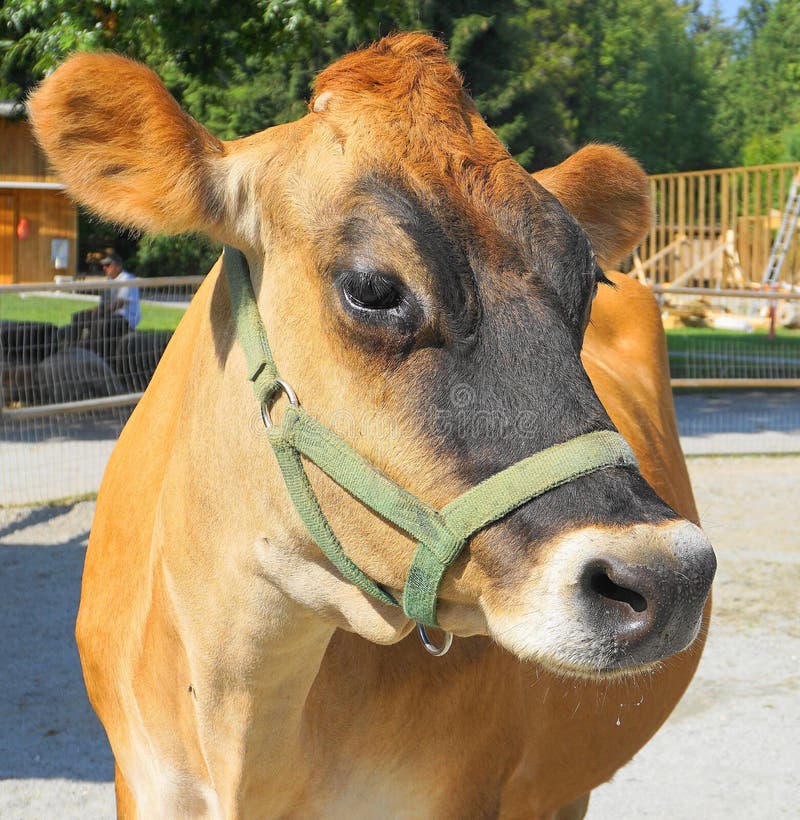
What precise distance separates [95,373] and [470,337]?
26.0 ft

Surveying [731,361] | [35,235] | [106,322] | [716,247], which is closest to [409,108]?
[106,322]

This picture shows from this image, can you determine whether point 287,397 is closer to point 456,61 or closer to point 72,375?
point 72,375

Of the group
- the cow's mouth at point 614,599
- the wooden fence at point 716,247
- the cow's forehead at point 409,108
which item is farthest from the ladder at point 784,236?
the cow's mouth at point 614,599

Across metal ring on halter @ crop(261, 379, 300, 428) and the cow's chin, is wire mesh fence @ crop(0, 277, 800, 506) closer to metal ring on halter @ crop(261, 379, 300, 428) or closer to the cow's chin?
metal ring on halter @ crop(261, 379, 300, 428)

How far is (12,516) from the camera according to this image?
Answer: 7.95m

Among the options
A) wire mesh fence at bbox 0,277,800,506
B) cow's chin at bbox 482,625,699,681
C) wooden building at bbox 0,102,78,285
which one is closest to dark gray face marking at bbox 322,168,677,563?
cow's chin at bbox 482,625,699,681

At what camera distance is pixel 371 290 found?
177 cm

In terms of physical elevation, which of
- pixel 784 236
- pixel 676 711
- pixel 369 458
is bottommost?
pixel 784 236

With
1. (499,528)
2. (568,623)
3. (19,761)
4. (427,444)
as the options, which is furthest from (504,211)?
(19,761)

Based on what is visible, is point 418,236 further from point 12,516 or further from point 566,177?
point 12,516

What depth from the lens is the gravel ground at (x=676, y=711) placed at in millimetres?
4332

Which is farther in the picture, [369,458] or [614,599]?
[369,458]

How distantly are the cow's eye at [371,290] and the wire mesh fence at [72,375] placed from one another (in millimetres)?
6898

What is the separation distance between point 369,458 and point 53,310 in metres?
8.84
